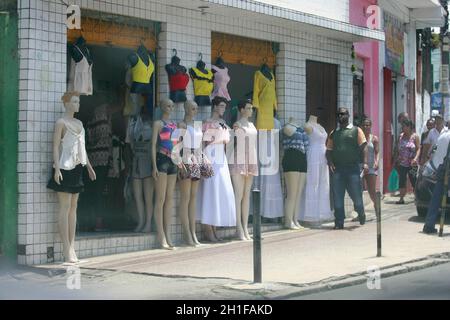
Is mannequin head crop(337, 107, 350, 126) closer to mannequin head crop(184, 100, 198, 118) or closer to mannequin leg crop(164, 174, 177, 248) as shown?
mannequin head crop(184, 100, 198, 118)

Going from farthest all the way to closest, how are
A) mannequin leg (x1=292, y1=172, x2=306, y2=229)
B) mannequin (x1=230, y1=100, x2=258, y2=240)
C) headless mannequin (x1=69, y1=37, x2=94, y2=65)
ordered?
mannequin leg (x1=292, y1=172, x2=306, y2=229)
mannequin (x1=230, y1=100, x2=258, y2=240)
headless mannequin (x1=69, y1=37, x2=94, y2=65)

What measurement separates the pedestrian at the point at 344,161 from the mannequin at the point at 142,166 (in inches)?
152

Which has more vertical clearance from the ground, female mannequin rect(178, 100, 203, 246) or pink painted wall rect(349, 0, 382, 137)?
pink painted wall rect(349, 0, 382, 137)

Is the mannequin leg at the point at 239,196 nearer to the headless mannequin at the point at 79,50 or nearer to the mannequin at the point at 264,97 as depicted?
the mannequin at the point at 264,97

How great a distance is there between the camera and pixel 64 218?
1095cm

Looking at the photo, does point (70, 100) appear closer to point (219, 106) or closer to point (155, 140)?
point (155, 140)

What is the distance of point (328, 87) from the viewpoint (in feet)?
55.5

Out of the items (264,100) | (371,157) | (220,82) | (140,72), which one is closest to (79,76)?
(140,72)

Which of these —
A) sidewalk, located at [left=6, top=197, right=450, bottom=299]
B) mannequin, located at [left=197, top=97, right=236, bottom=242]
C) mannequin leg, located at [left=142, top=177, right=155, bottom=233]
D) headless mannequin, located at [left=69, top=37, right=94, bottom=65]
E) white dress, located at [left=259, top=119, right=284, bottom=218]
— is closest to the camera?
sidewalk, located at [left=6, top=197, right=450, bottom=299]

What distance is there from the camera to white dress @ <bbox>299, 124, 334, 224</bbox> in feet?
50.6

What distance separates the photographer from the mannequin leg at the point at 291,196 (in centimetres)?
1502

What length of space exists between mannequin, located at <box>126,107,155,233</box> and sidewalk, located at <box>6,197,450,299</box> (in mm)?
682

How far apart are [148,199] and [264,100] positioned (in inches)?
124

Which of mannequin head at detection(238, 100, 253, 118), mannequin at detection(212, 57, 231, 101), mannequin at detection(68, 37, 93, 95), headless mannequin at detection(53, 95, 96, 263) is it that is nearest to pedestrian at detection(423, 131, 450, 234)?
mannequin head at detection(238, 100, 253, 118)
